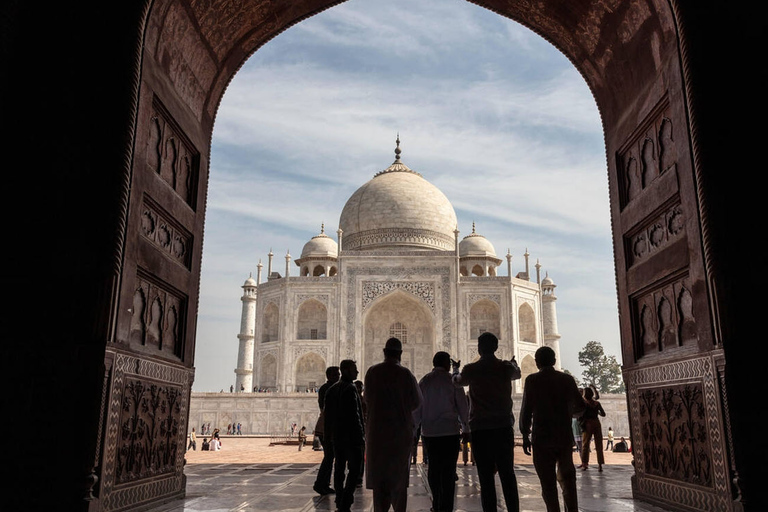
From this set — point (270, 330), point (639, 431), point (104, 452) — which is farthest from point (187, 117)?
point (270, 330)

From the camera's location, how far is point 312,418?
23859 millimetres

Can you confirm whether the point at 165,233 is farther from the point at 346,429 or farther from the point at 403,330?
the point at 403,330

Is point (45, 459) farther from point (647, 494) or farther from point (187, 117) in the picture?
point (647, 494)

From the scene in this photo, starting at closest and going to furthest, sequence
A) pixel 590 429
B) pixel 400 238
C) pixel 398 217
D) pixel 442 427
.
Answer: pixel 442 427
pixel 590 429
pixel 400 238
pixel 398 217

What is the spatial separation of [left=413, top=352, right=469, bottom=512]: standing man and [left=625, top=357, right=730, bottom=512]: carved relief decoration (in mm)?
1523

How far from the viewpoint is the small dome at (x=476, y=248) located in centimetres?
3381

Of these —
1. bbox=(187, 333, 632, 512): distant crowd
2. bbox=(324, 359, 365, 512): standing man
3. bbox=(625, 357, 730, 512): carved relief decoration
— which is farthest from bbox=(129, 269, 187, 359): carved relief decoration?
bbox=(625, 357, 730, 512): carved relief decoration

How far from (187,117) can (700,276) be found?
4280 millimetres

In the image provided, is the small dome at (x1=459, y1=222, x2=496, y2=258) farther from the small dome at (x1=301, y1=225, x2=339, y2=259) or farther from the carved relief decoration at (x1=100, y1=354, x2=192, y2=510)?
the carved relief decoration at (x1=100, y1=354, x2=192, y2=510)

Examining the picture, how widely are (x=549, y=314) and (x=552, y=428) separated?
1201 inches

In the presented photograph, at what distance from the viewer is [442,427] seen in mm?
4254

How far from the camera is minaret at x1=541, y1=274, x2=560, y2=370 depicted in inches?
1281

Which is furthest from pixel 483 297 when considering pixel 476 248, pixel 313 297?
pixel 313 297

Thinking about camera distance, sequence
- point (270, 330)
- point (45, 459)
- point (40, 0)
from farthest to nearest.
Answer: point (270, 330) < point (40, 0) < point (45, 459)
